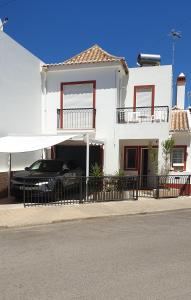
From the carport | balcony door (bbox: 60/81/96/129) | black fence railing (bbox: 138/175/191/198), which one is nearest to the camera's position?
the carport

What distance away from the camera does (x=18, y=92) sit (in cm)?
1675

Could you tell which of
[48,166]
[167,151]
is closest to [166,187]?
[167,151]

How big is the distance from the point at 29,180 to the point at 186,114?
39.4 feet

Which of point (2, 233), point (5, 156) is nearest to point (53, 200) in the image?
point (5, 156)

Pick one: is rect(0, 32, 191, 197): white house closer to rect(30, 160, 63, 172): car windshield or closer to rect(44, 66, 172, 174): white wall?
rect(44, 66, 172, 174): white wall

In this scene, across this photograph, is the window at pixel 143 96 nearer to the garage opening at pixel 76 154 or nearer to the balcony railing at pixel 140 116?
the balcony railing at pixel 140 116

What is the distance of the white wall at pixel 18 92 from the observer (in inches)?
607

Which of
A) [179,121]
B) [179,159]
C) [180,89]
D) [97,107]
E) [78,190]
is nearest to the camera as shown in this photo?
[78,190]

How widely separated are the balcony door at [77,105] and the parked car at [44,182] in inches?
154

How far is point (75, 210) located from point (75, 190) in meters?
2.63

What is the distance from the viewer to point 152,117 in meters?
18.6

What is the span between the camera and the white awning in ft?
43.9

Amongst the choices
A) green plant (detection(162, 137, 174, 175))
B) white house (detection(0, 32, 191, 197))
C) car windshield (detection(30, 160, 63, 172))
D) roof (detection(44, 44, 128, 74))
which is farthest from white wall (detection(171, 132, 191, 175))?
car windshield (detection(30, 160, 63, 172))

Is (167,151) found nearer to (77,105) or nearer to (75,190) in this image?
(75,190)
